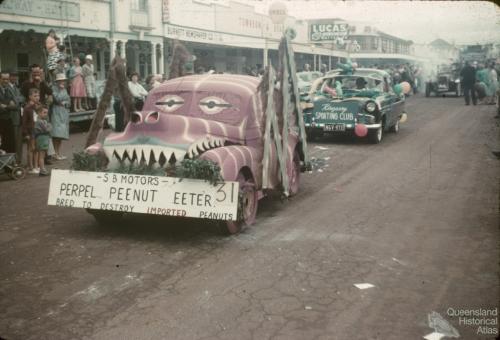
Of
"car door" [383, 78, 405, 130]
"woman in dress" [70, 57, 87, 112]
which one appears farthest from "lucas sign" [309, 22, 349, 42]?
"woman in dress" [70, 57, 87, 112]

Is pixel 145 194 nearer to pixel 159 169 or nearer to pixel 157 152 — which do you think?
pixel 159 169

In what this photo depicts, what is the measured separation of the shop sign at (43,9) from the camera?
1761 cm

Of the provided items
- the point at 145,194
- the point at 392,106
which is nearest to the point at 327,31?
the point at 392,106

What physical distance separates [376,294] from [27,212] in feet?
16.6

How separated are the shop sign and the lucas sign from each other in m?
24.6

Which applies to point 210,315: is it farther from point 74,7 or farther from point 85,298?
point 74,7

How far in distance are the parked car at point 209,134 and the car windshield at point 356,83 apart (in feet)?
24.4

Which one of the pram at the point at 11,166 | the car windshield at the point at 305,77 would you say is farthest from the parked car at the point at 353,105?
the car windshield at the point at 305,77

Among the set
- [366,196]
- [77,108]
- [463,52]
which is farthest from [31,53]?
[463,52]

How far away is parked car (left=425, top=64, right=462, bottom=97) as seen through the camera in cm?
3309

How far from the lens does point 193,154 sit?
6.14 m

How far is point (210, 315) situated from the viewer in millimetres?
4211

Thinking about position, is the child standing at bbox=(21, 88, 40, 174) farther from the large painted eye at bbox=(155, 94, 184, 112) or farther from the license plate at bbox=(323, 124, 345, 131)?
the license plate at bbox=(323, 124, 345, 131)

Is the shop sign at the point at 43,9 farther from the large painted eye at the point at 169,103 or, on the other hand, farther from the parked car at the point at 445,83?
the parked car at the point at 445,83
